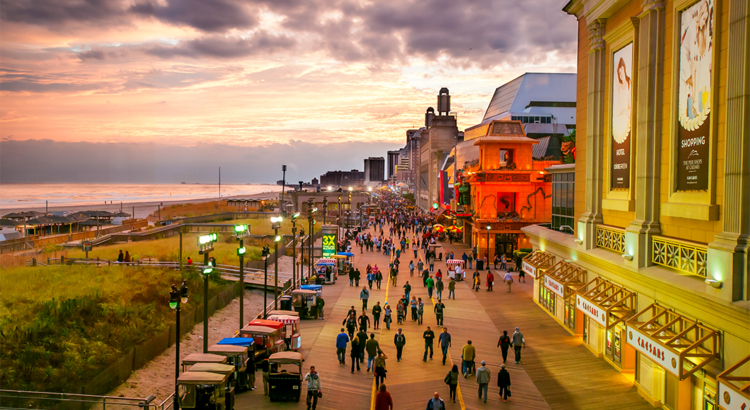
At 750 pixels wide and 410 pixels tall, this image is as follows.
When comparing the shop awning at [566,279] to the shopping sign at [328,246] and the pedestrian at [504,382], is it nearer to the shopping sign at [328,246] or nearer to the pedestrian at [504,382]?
the pedestrian at [504,382]

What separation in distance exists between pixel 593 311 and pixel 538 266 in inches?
361

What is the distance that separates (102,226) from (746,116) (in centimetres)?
7272

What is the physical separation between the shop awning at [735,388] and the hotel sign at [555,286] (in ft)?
31.3

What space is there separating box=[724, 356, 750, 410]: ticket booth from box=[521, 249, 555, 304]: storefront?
13.7m

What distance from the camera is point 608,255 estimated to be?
16.4m

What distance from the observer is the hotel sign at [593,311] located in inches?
563

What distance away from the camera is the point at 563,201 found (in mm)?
26250

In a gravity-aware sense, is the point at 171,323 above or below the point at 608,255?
below

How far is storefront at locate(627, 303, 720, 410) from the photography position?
10.2 m

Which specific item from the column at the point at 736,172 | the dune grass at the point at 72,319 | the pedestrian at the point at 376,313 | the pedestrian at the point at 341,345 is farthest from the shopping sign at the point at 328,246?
the column at the point at 736,172

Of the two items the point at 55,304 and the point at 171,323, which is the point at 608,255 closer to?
the point at 171,323

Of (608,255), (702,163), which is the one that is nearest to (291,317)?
(608,255)

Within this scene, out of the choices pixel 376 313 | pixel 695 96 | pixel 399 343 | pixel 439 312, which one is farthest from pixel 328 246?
pixel 695 96

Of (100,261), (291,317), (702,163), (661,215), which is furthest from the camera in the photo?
(100,261)
